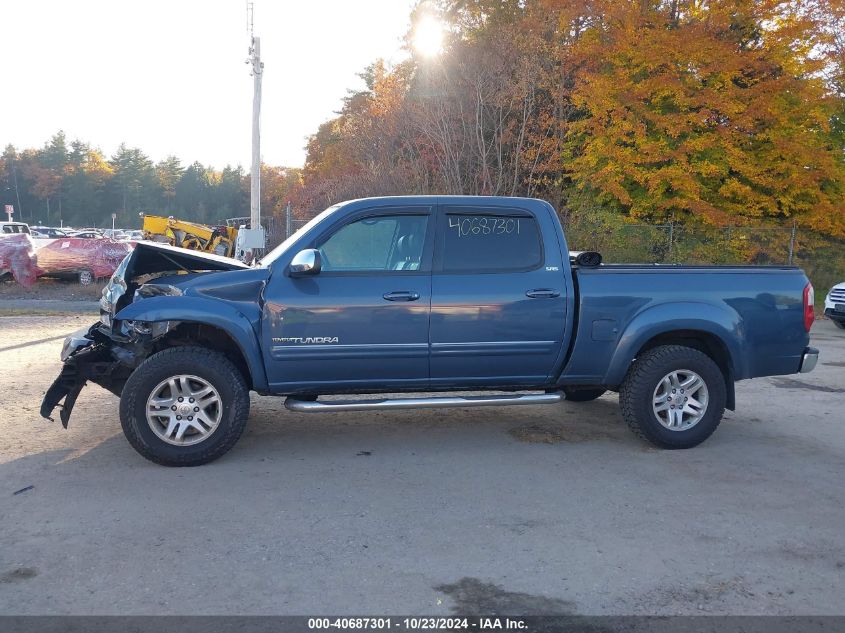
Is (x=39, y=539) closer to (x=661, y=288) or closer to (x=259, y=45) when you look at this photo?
(x=661, y=288)

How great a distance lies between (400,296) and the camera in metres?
5.26

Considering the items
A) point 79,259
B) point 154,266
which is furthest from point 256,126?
point 154,266

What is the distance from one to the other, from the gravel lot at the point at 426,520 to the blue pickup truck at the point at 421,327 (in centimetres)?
44

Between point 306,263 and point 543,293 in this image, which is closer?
point 306,263

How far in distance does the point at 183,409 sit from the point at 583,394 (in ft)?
13.1

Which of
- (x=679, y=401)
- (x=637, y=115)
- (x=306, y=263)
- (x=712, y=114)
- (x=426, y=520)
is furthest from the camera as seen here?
(x=637, y=115)

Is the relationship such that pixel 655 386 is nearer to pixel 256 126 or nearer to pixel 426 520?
pixel 426 520

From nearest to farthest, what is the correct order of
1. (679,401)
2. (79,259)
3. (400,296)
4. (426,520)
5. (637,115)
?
(426,520)
(400,296)
(679,401)
(637,115)
(79,259)

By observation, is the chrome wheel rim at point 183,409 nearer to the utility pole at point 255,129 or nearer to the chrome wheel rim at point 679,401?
the chrome wheel rim at point 679,401

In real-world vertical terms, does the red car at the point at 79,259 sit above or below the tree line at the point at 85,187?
below

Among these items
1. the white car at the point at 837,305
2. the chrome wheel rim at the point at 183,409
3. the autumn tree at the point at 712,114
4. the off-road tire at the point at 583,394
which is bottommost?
the off-road tire at the point at 583,394

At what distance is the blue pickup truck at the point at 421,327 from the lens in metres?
5.09

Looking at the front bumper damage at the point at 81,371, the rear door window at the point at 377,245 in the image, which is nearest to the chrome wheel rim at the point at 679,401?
the rear door window at the point at 377,245

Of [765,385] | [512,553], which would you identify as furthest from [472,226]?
[765,385]
